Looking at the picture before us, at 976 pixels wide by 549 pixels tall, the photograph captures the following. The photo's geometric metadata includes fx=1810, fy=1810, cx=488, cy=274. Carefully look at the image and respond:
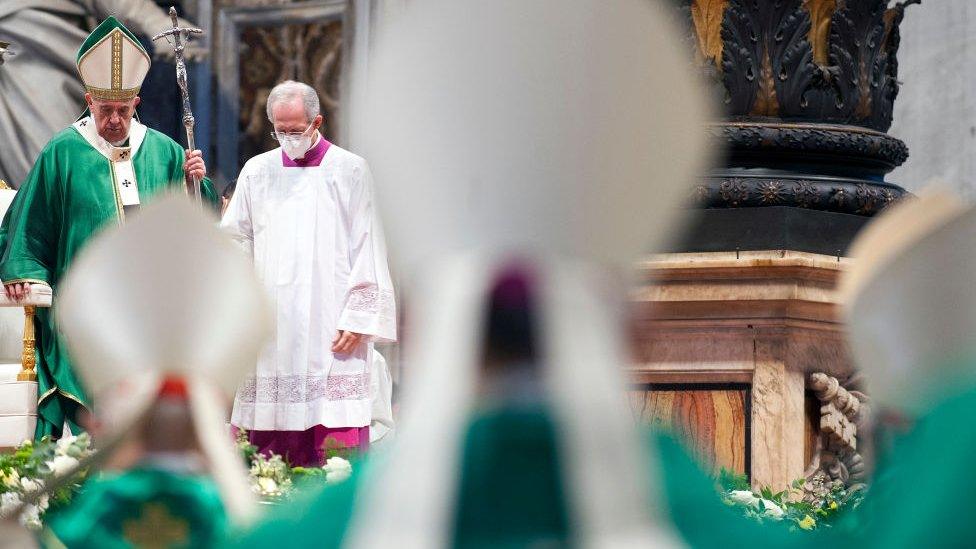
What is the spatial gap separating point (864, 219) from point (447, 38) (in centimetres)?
305

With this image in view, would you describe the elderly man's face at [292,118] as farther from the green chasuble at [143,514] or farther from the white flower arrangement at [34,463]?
the green chasuble at [143,514]

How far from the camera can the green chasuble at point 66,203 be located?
20.3 ft

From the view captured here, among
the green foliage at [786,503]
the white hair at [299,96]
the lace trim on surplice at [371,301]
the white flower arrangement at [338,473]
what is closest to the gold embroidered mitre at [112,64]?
the white hair at [299,96]

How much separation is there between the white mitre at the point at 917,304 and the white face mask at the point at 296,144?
5.18 m

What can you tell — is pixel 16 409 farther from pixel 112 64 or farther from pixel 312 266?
pixel 312 266

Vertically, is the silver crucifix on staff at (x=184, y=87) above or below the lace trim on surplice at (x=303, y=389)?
above

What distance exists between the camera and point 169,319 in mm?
776

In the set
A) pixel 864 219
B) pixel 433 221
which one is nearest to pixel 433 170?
pixel 433 221

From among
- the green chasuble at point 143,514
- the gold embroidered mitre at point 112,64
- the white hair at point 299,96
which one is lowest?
the green chasuble at point 143,514

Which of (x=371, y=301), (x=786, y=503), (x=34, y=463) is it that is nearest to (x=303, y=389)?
(x=371, y=301)

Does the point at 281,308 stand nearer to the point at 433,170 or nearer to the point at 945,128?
the point at 945,128

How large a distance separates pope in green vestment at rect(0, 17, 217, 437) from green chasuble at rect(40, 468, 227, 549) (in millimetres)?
5374

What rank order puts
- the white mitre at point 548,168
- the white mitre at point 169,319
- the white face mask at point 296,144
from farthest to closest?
the white face mask at point 296,144 < the white mitre at point 169,319 < the white mitre at point 548,168

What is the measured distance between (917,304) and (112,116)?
18.9 feet
